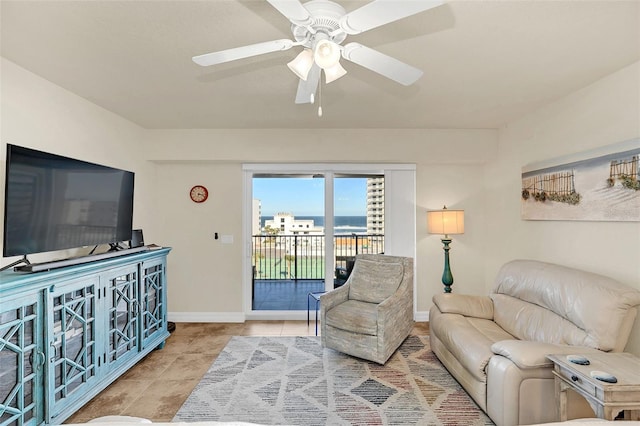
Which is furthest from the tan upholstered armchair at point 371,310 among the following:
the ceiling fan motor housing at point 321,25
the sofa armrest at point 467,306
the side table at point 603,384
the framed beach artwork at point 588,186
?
the ceiling fan motor housing at point 321,25

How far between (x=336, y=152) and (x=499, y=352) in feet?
8.86

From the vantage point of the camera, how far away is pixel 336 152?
393cm

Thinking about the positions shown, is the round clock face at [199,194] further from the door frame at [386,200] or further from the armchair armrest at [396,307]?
the armchair armrest at [396,307]

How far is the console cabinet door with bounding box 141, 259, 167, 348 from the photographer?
2998 millimetres

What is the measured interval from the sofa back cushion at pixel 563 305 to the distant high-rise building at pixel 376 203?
64.2 inches

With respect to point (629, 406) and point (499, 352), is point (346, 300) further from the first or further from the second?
point (629, 406)

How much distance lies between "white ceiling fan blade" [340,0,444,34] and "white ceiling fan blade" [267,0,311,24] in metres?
0.16

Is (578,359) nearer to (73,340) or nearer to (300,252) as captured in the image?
(73,340)

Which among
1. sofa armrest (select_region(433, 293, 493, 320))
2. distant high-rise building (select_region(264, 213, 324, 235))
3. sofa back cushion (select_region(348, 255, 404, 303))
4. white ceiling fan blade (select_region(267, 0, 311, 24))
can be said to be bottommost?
sofa armrest (select_region(433, 293, 493, 320))

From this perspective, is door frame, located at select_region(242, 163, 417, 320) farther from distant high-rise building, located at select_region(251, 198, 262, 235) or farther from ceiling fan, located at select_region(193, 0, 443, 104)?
ceiling fan, located at select_region(193, 0, 443, 104)

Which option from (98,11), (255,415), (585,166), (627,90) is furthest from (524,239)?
(98,11)

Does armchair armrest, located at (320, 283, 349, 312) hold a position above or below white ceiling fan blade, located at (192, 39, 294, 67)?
below

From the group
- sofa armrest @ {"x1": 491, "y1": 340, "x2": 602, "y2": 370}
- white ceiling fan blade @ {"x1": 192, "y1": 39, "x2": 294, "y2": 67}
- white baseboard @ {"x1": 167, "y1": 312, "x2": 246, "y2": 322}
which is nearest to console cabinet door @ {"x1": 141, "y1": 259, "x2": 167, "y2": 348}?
white baseboard @ {"x1": 167, "y1": 312, "x2": 246, "y2": 322}

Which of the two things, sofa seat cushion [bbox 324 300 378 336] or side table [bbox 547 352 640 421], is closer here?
side table [bbox 547 352 640 421]
